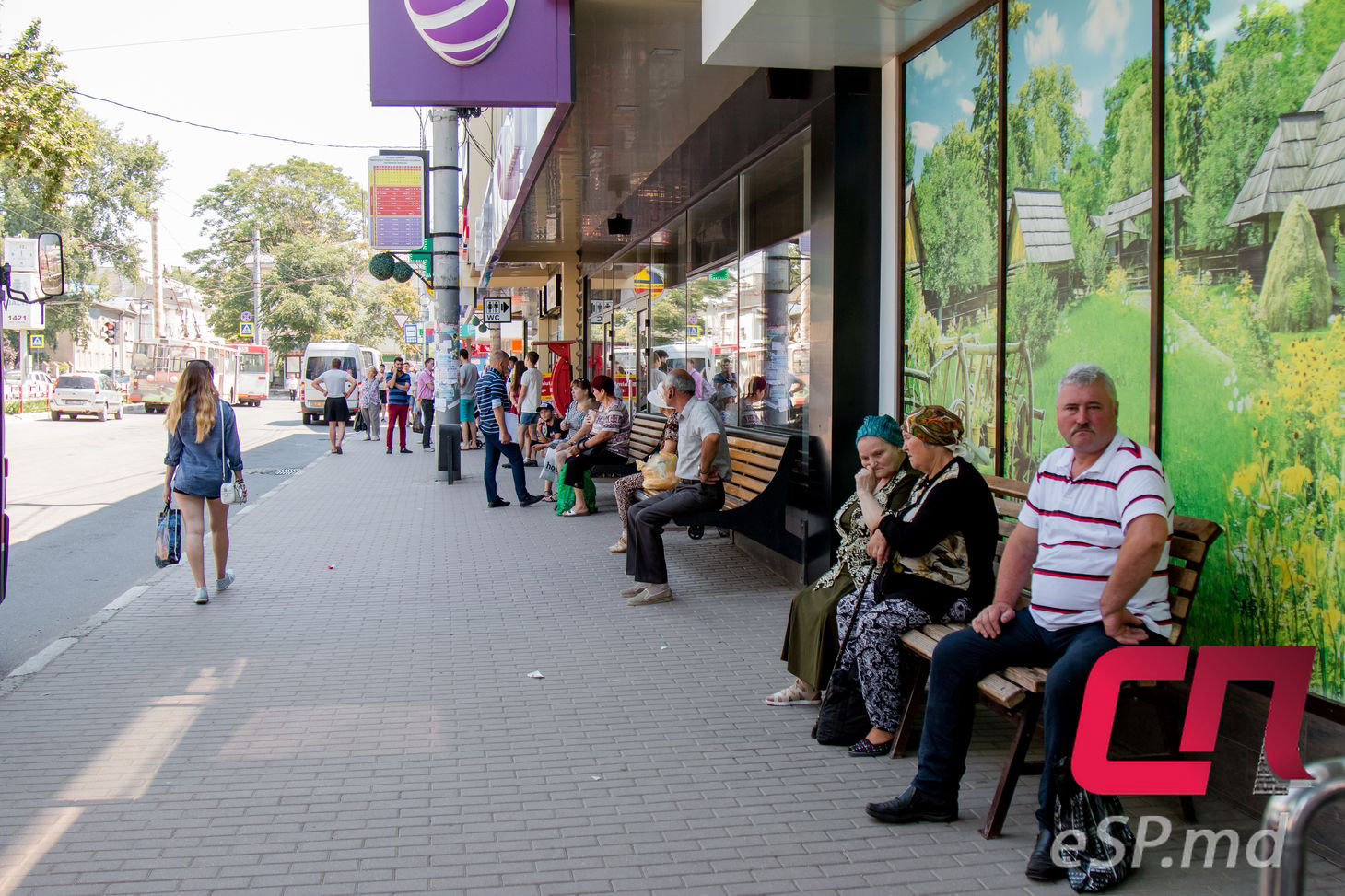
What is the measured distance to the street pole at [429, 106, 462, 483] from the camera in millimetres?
16812

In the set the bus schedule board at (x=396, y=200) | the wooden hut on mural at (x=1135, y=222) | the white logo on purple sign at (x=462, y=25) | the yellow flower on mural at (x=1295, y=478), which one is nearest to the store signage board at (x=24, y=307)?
the white logo on purple sign at (x=462, y=25)

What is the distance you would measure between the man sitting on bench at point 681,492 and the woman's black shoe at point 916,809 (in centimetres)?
410

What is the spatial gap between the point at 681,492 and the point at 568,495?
4848 millimetres

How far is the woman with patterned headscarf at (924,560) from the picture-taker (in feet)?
15.5

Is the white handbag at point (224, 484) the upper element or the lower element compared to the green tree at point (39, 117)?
lower

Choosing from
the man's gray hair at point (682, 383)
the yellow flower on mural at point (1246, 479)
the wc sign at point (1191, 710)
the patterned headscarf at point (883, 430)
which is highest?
the man's gray hair at point (682, 383)

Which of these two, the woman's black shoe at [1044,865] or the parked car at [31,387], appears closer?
the woman's black shoe at [1044,865]

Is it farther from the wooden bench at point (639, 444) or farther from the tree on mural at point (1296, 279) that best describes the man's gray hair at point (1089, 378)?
the wooden bench at point (639, 444)

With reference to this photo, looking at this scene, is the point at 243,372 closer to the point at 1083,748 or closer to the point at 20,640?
the point at 20,640

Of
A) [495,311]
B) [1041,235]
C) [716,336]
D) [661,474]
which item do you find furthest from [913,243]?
[495,311]

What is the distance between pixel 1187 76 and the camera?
4.62 m

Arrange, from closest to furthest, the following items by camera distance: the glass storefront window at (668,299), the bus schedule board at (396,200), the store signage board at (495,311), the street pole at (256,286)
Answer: the glass storefront window at (668,299)
the bus schedule board at (396,200)
the store signage board at (495,311)
the street pole at (256,286)

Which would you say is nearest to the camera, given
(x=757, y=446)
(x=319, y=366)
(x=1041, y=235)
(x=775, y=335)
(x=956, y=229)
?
(x=1041, y=235)

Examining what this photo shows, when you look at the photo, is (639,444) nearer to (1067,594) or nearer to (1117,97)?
(1117,97)
